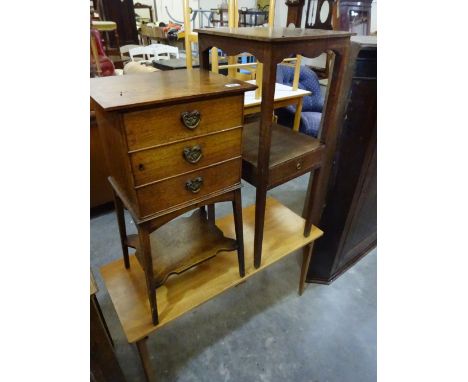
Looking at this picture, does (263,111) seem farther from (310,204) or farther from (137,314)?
(137,314)

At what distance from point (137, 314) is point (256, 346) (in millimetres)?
639

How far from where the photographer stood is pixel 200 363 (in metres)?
1.26

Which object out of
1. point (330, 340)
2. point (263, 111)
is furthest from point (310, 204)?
point (330, 340)

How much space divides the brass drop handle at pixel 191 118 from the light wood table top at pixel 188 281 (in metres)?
0.63

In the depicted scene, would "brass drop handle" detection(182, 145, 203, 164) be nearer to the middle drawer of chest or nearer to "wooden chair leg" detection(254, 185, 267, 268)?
the middle drawer of chest

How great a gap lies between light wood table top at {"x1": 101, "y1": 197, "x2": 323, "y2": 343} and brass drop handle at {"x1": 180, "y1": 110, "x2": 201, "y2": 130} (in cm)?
63

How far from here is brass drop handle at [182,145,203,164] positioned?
73cm

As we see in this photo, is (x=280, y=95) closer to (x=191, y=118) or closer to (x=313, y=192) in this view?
(x=313, y=192)

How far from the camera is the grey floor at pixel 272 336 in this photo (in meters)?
1.24

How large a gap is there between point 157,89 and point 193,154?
176mm

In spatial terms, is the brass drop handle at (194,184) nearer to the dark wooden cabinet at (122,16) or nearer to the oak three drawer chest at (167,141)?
the oak three drawer chest at (167,141)

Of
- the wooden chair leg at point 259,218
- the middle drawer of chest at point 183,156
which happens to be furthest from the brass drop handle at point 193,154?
the wooden chair leg at point 259,218

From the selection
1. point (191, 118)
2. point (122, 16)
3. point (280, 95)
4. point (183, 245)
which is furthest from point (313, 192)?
point (122, 16)

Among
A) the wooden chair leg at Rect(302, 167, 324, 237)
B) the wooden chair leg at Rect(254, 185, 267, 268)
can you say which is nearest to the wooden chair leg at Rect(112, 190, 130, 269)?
the wooden chair leg at Rect(254, 185, 267, 268)
